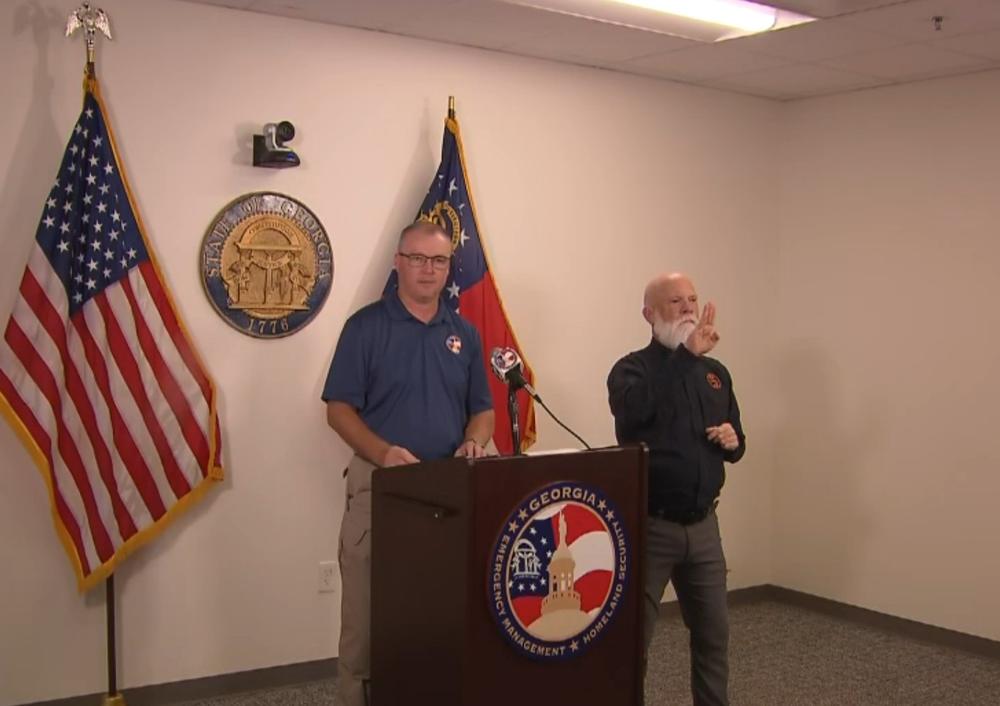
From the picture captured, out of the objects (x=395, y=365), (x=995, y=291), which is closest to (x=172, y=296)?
(x=395, y=365)

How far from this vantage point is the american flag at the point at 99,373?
3.78 meters

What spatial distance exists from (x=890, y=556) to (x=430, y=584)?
332 cm

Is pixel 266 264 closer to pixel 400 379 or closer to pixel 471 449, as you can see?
pixel 400 379

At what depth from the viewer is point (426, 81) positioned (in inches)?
183

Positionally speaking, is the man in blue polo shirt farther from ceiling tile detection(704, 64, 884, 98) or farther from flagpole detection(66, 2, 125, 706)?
ceiling tile detection(704, 64, 884, 98)

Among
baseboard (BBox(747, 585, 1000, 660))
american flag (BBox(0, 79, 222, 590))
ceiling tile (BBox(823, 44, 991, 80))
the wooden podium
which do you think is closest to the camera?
the wooden podium

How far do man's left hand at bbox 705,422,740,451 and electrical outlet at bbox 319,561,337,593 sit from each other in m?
1.76

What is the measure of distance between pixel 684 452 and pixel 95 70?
7.74ft

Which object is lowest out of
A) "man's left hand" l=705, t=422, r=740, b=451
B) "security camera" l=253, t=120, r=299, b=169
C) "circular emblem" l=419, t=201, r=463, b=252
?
"man's left hand" l=705, t=422, r=740, b=451

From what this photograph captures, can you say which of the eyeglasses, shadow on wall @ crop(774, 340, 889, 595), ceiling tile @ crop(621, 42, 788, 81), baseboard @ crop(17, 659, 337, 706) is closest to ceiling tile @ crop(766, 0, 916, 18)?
ceiling tile @ crop(621, 42, 788, 81)

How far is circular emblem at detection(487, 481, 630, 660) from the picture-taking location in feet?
8.40

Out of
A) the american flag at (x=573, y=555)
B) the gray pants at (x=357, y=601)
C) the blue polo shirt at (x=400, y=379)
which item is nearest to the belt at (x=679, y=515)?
the blue polo shirt at (x=400, y=379)

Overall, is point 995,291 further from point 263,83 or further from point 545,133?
point 263,83

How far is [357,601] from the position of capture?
135 inches
